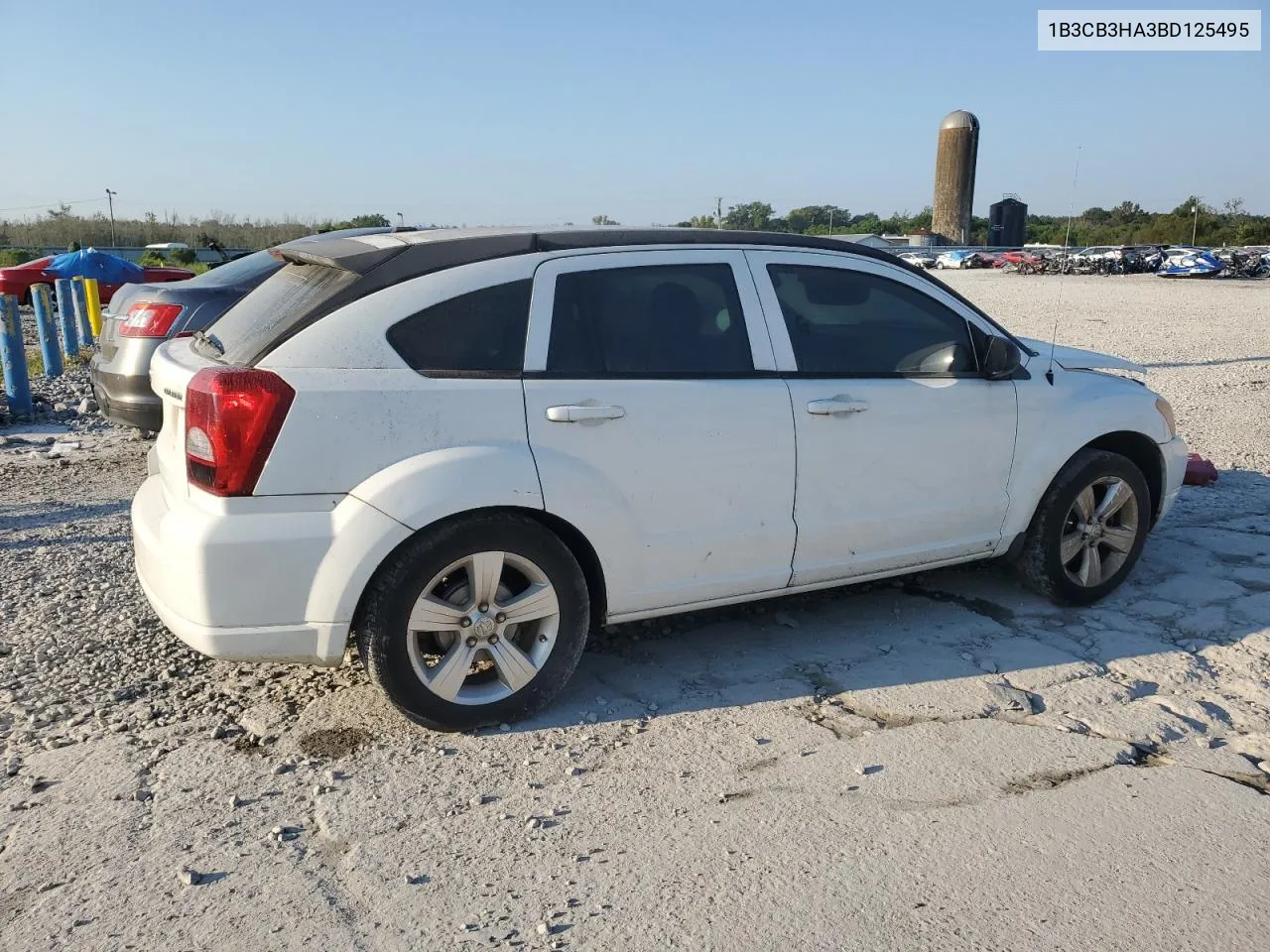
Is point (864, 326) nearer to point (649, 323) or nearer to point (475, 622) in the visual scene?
point (649, 323)

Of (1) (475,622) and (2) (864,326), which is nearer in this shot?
(1) (475,622)

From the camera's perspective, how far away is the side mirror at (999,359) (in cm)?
479

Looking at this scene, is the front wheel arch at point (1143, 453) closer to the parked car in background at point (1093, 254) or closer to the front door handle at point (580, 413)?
the front door handle at point (580, 413)

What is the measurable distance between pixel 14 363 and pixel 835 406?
8264 millimetres

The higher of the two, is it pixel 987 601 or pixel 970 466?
pixel 970 466

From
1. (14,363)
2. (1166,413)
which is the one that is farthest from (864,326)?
(14,363)

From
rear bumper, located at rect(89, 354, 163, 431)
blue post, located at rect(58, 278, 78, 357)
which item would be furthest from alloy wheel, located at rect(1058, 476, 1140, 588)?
blue post, located at rect(58, 278, 78, 357)

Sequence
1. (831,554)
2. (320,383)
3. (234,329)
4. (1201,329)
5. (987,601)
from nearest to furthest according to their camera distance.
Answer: (320,383), (234,329), (831,554), (987,601), (1201,329)

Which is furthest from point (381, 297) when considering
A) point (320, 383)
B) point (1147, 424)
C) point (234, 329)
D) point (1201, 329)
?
point (1201, 329)

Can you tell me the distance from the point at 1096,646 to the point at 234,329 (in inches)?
149

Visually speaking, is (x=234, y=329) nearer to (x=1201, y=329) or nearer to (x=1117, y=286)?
(x=1201, y=329)

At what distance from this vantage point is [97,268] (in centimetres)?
1856

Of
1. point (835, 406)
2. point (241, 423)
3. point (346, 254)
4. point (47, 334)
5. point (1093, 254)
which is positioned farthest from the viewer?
point (1093, 254)

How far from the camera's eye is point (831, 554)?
14.9 ft
